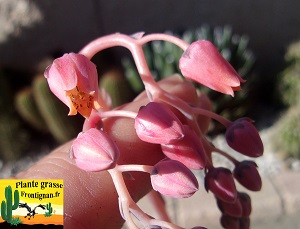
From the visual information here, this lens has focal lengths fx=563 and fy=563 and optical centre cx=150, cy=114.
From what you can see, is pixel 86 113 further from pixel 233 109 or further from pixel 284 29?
pixel 284 29

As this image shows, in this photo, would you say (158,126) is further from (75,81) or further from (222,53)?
(222,53)

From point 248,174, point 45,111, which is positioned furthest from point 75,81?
point 45,111

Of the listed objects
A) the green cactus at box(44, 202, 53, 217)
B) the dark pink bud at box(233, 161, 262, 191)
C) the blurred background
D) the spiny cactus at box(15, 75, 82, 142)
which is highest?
the blurred background

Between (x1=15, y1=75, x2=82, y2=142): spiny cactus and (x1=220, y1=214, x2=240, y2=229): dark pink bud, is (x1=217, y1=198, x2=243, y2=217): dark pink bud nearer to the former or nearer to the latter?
(x1=220, y1=214, x2=240, y2=229): dark pink bud

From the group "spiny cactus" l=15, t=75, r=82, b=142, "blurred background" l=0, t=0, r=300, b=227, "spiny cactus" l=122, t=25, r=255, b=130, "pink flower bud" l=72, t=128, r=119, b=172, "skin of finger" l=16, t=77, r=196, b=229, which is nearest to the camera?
"pink flower bud" l=72, t=128, r=119, b=172

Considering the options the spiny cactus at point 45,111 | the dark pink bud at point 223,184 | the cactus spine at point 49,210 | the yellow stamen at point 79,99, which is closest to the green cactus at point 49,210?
the cactus spine at point 49,210

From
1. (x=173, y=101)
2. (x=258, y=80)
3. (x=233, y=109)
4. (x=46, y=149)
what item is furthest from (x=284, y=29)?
(x=173, y=101)

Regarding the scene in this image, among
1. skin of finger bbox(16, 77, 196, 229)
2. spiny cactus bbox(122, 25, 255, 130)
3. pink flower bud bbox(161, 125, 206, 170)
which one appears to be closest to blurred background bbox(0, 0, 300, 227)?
spiny cactus bbox(122, 25, 255, 130)
